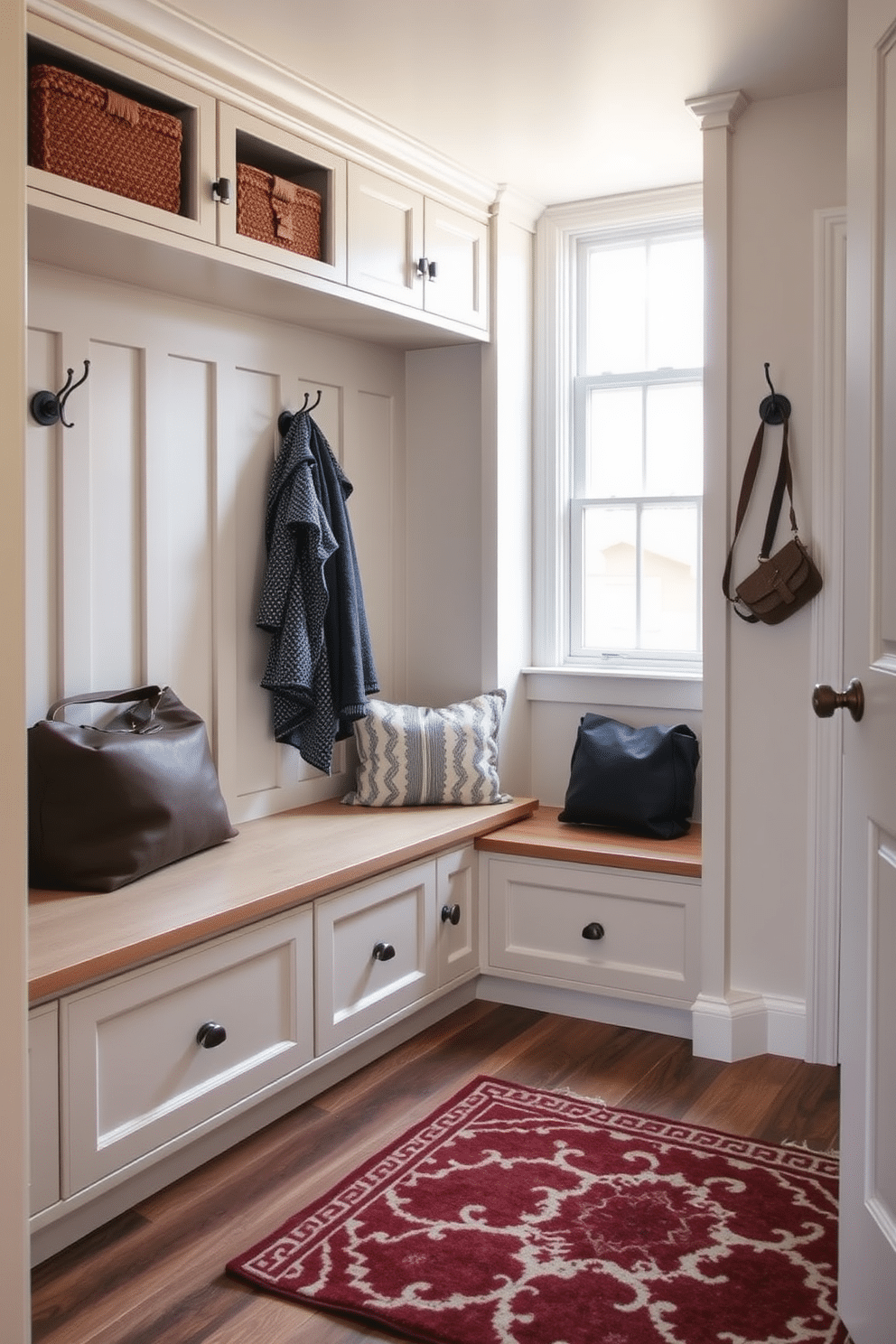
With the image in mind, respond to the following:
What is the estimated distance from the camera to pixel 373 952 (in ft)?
10.1

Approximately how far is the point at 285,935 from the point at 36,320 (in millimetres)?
1481

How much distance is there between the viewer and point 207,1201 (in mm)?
2432

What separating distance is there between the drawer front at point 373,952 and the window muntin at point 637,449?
1131 millimetres

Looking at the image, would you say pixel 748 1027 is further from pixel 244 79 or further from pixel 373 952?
pixel 244 79

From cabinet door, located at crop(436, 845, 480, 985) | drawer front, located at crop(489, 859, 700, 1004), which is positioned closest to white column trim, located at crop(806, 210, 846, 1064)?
drawer front, located at crop(489, 859, 700, 1004)

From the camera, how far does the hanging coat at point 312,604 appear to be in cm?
332

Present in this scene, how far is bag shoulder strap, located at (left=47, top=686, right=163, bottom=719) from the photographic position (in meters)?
2.74

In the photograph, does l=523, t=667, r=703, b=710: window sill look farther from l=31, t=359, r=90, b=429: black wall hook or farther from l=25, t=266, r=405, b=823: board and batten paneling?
l=31, t=359, r=90, b=429: black wall hook

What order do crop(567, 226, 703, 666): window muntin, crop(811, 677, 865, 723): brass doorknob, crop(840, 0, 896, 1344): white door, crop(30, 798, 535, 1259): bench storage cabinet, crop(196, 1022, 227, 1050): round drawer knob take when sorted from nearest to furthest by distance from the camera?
crop(840, 0, 896, 1344): white door → crop(811, 677, 865, 723): brass doorknob → crop(30, 798, 535, 1259): bench storage cabinet → crop(196, 1022, 227, 1050): round drawer knob → crop(567, 226, 703, 666): window muntin

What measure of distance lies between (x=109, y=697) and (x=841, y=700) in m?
1.75

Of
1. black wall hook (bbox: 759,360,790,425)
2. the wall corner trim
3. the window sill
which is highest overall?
the wall corner trim

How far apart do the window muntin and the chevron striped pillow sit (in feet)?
1.88

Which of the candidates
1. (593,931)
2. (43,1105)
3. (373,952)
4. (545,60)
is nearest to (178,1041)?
(43,1105)

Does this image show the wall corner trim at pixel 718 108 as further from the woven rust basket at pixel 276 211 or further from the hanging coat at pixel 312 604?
the hanging coat at pixel 312 604
